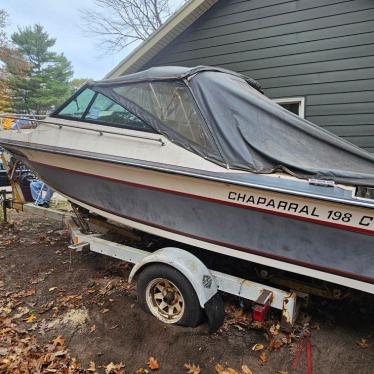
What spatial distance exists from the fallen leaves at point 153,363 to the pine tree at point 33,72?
33.4 metres

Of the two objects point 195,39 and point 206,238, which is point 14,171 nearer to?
point 206,238

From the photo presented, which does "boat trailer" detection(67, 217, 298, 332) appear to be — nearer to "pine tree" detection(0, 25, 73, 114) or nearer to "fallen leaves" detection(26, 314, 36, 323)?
"fallen leaves" detection(26, 314, 36, 323)

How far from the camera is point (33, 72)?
3334 centimetres

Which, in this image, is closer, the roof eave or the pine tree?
the roof eave

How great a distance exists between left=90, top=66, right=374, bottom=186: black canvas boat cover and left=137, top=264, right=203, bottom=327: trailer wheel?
3.49ft

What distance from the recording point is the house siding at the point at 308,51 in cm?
514

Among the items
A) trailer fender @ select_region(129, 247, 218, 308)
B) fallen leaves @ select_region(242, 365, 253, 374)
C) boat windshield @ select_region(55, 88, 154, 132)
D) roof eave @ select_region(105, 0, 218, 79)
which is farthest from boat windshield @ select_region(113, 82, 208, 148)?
roof eave @ select_region(105, 0, 218, 79)

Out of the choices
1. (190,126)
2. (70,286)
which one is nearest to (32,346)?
(70,286)

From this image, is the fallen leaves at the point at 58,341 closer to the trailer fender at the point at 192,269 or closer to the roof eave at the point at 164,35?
the trailer fender at the point at 192,269

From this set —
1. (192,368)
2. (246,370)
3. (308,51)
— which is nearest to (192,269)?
(192,368)

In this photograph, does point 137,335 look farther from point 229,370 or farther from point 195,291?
point 229,370

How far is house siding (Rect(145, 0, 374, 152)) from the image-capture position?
16.9 feet

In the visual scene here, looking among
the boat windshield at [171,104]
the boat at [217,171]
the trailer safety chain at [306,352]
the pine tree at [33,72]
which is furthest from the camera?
the pine tree at [33,72]

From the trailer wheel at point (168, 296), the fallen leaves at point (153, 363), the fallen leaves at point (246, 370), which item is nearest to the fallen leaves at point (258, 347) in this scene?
the fallen leaves at point (246, 370)
